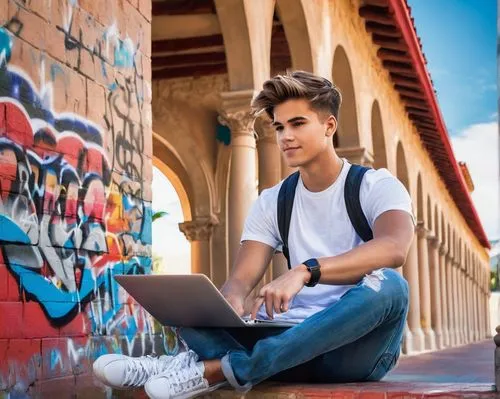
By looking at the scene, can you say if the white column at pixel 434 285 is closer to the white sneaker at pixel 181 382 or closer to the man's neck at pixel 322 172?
the man's neck at pixel 322 172

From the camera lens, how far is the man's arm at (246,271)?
3.62 m

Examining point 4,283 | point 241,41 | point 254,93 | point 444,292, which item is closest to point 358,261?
point 4,283

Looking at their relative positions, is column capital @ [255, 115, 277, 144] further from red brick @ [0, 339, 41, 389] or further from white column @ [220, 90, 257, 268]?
red brick @ [0, 339, 41, 389]

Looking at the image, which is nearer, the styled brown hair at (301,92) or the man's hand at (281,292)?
the man's hand at (281,292)

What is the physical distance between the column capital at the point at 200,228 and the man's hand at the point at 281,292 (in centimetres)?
1545

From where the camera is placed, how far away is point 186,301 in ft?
10.6

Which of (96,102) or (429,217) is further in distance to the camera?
(429,217)

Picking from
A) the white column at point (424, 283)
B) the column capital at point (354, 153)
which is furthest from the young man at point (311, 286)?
the white column at point (424, 283)

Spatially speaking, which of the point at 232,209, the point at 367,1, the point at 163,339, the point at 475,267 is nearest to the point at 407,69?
the point at 367,1

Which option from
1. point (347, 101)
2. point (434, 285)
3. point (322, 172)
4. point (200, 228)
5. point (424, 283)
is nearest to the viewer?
point (322, 172)

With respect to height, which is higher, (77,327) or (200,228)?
(200,228)

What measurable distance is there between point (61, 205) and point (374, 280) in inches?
→ 77.5

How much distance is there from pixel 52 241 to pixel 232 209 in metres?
6.80

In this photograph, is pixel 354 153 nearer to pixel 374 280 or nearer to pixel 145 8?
pixel 145 8
